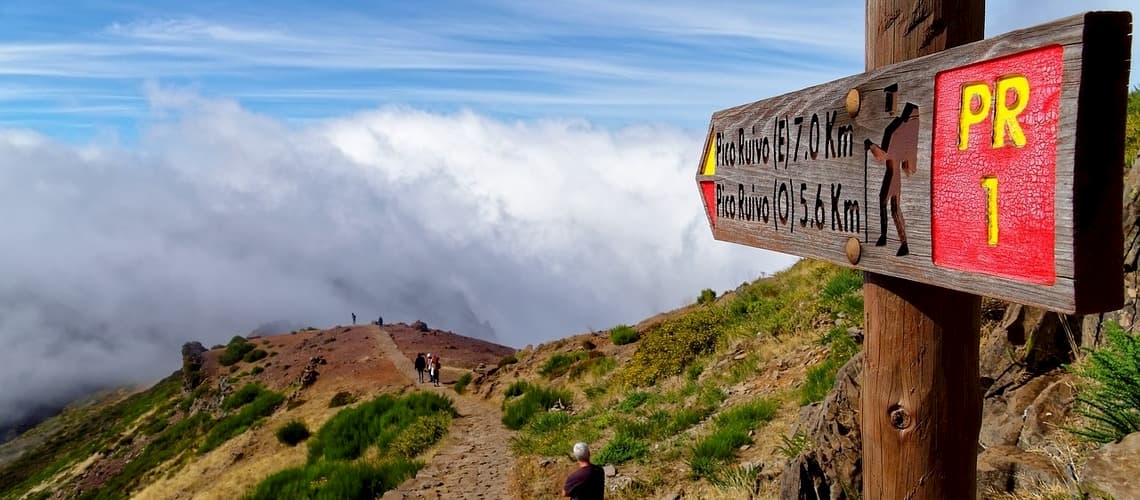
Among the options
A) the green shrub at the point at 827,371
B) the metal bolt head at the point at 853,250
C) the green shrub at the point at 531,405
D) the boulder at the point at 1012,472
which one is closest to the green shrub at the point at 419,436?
the green shrub at the point at 531,405

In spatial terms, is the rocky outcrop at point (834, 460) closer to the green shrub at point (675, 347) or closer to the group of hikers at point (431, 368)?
the green shrub at point (675, 347)

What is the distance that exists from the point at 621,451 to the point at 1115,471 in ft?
21.1

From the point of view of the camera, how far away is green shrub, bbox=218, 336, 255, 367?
49.4 meters

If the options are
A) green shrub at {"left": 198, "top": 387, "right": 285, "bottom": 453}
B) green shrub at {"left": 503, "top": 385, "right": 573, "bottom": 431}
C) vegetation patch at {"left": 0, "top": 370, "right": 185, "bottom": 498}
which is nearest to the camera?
green shrub at {"left": 503, "top": 385, "right": 573, "bottom": 431}

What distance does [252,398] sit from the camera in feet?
122

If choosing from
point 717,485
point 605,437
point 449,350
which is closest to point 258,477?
point 605,437

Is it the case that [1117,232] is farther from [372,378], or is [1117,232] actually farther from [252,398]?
[252,398]

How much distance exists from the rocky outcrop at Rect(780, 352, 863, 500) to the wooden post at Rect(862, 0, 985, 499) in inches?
96.7

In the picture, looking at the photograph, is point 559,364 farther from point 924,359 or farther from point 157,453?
point 157,453

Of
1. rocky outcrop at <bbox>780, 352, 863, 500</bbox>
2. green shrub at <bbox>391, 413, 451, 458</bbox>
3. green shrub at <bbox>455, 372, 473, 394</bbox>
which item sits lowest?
green shrub at <bbox>455, 372, 473, 394</bbox>

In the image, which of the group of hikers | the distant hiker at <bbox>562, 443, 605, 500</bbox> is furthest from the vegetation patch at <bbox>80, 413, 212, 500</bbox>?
the distant hiker at <bbox>562, 443, 605, 500</bbox>

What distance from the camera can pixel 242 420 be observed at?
1270 inches

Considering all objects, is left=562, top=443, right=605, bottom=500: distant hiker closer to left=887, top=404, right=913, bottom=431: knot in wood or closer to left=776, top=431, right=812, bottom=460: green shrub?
left=776, top=431, right=812, bottom=460: green shrub

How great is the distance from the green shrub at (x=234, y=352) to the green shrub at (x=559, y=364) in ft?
117
